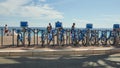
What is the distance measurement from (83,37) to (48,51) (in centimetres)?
401

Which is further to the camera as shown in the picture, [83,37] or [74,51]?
[83,37]

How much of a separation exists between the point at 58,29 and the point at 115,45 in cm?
372

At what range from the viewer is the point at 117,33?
19297 mm

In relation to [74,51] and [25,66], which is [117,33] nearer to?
[74,51]

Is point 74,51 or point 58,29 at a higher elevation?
point 58,29

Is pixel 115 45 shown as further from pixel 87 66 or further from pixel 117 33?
pixel 87 66

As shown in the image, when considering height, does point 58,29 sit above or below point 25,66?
above

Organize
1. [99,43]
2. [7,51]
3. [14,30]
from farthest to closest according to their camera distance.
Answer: [99,43]
[14,30]
[7,51]

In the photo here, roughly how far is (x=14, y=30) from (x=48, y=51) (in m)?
3.51

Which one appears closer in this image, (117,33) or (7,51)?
(7,51)

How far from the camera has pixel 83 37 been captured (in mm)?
18484

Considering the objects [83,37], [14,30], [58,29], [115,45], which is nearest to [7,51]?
[14,30]

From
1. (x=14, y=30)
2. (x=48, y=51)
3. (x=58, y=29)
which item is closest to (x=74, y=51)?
(x=48, y=51)

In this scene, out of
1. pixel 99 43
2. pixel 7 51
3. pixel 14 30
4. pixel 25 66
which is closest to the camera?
pixel 25 66
